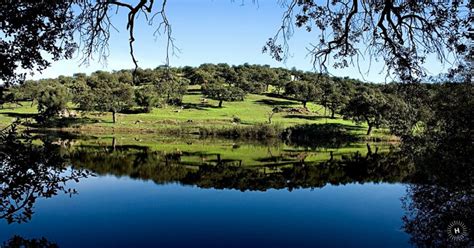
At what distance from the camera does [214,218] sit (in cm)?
2003

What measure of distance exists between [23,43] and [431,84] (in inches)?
360

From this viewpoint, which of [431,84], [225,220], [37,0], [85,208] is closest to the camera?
[37,0]

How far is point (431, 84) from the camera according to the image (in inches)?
383

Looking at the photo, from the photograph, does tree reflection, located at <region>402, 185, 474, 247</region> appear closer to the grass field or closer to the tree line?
the tree line

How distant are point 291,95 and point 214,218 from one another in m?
101

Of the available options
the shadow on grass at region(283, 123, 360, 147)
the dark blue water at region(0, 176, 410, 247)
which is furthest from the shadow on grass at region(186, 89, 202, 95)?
the dark blue water at region(0, 176, 410, 247)

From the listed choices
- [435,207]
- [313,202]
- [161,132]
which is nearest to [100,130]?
[161,132]

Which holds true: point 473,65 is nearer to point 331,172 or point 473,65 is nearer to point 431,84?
point 431,84

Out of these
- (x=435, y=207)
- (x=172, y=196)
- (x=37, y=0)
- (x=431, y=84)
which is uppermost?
(x=37, y=0)

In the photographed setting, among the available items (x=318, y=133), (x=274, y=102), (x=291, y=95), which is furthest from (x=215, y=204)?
(x=291, y=95)

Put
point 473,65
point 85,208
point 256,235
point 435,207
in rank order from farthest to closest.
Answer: point 85,208 → point 256,235 → point 435,207 → point 473,65

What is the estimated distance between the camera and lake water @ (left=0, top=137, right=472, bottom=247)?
1652 centimetres

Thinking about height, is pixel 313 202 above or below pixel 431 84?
below

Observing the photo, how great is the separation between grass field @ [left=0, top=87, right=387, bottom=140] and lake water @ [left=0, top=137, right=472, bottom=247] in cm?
3313
